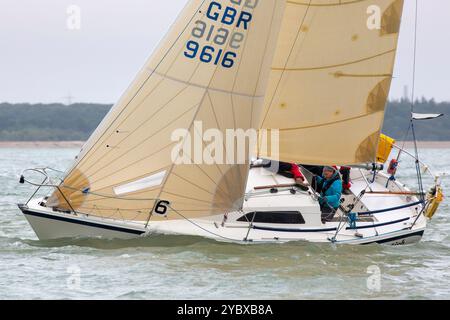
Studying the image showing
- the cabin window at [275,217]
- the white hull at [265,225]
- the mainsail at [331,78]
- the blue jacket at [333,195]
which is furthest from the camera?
the mainsail at [331,78]

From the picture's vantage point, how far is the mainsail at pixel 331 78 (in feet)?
42.2

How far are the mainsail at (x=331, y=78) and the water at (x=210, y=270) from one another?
5.57 feet

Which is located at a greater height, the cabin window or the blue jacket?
the blue jacket

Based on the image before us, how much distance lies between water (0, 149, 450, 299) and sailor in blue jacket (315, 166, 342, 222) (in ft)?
2.43

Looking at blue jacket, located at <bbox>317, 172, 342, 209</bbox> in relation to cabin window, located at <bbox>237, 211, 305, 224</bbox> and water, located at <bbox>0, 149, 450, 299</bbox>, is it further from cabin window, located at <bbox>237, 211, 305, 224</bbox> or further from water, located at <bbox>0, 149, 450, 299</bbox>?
water, located at <bbox>0, 149, 450, 299</bbox>

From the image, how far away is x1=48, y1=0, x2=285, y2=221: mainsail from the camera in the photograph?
11.5 m

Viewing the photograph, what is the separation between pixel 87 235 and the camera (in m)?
11.6

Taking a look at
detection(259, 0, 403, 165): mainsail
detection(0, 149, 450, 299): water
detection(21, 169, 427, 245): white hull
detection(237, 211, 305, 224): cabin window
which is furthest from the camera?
detection(259, 0, 403, 165): mainsail

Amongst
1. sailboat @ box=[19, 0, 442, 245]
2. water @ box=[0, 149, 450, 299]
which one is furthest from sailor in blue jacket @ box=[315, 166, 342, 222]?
water @ box=[0, 149, 450, 299]

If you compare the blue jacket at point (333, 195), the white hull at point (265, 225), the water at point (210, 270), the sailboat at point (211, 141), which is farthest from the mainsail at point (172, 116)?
the blue jacket at point (333, 195)

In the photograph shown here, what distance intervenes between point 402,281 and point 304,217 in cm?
193

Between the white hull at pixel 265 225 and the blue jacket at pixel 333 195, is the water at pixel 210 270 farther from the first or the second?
the blue jacket at pixel 333 195
